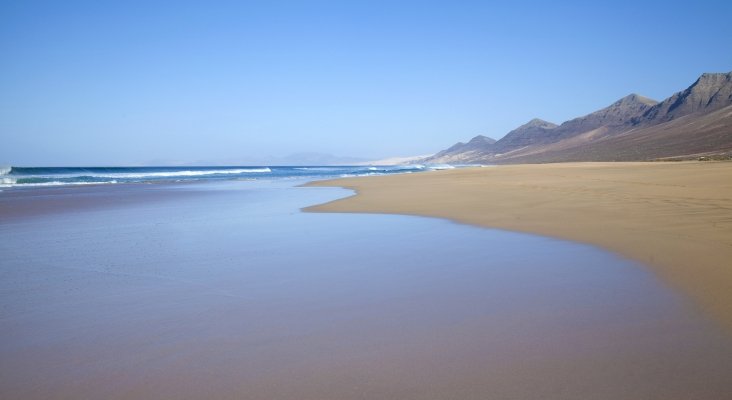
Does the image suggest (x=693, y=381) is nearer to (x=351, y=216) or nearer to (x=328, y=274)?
(x=328, y=274)

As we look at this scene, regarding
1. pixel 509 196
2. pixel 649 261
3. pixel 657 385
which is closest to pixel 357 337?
pixel 657 385

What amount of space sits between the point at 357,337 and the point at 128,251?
430 centimetres

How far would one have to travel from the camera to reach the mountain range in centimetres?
4347

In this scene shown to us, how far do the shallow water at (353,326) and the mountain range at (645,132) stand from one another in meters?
33.3

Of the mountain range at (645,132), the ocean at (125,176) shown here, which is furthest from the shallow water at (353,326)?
the mountain range at (645,132)

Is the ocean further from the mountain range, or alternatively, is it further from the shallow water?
the shallow water

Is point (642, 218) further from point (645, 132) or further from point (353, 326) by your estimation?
point (645, 132)

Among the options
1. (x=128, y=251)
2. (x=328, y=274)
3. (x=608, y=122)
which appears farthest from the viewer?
(x=608, y=122)

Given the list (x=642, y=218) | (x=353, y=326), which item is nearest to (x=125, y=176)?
(x=642, y=218)

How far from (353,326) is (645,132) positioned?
75.6 metres

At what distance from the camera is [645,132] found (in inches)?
2603

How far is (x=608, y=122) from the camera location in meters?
101

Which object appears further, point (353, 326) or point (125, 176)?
point (125, 176)

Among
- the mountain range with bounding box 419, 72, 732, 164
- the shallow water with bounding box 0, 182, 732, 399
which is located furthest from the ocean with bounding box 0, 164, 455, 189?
the shallow water with bounding box 0, 182, 732, 399
